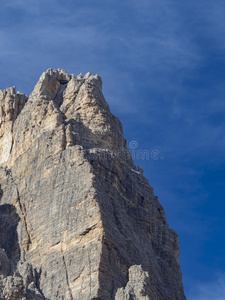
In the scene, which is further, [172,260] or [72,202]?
[172,260]

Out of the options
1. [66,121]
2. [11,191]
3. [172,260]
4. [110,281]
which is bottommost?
[110,281]

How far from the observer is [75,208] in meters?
120

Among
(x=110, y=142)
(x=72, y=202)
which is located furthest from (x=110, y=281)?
(x=110, y=142)

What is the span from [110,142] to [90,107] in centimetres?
665

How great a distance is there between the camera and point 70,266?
11419 centimetres

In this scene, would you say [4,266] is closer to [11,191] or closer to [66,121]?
[11,191]

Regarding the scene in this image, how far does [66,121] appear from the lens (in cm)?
Result: 13750

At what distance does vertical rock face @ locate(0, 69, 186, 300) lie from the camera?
370 feet

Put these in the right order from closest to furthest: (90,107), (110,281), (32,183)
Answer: (110,281)
(32,183)
(90,107)

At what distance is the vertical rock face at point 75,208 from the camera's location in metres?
113

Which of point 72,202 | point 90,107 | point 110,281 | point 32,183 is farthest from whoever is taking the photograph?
point 90,107

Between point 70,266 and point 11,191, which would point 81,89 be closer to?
point 11,191

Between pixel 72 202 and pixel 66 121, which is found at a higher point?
pixel 66 121

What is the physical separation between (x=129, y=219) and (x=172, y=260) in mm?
9173
